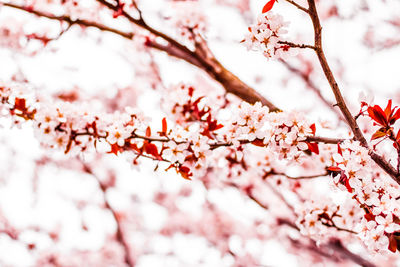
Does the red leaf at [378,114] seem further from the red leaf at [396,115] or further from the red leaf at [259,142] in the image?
the red leaf at [259,142]

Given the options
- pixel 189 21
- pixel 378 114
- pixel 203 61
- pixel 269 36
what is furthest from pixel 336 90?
pixel 189 21

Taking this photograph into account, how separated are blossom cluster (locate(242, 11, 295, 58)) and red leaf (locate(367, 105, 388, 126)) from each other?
0.35 meters

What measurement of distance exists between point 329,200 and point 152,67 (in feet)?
9.93

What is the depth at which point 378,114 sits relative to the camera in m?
1.08

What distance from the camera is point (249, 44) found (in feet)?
4.15

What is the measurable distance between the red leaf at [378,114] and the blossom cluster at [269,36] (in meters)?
0.35

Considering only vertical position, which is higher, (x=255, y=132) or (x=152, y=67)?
(x=152, y=67)

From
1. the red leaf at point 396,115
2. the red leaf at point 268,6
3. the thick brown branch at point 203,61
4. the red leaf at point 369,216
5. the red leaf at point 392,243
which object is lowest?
the red leaf at point 392,243

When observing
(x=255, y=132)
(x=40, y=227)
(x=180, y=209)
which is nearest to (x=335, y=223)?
(x=255, y=132)

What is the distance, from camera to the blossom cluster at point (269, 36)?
1197 mm

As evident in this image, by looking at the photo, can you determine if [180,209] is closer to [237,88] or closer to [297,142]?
[237,88]

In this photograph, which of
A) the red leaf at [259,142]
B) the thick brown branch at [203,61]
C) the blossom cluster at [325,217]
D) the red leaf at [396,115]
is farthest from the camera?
the thick brown branch at [203,61]

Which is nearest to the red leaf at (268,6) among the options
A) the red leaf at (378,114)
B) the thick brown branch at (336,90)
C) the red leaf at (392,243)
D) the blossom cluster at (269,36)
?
the blossom cluster at (269,36)

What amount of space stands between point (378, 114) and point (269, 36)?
1.48 feet
